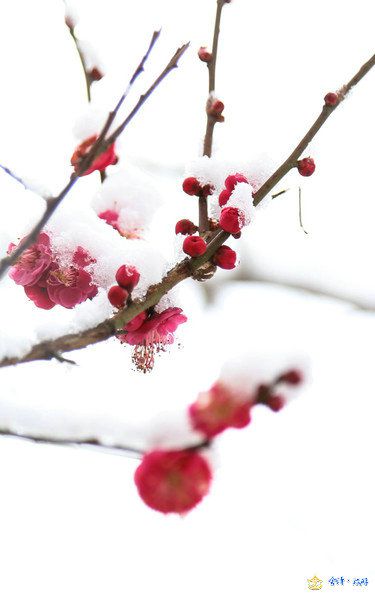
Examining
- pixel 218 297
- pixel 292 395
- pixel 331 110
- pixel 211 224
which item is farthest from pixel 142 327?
pixel 218 297

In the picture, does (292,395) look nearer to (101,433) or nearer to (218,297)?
(101,433)

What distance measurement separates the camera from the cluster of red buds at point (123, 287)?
0.81m

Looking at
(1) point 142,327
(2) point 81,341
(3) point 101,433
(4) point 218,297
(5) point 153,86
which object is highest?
(4) point 218,297

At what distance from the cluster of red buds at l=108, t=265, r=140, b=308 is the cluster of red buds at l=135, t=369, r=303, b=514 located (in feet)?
0.57

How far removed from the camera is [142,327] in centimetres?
95

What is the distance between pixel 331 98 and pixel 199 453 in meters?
0.59

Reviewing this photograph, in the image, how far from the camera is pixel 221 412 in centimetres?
71

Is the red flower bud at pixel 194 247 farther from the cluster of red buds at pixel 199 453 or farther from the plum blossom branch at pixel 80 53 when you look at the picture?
the plum blossom branch at pixel 80 53

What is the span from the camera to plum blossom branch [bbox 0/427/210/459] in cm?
66

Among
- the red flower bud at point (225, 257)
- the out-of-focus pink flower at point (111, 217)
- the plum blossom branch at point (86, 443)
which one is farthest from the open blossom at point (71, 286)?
the plum blossom branch at point (86, 443)

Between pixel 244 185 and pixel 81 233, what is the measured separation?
0.89 ft

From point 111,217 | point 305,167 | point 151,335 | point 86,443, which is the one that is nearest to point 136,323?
point 151,335

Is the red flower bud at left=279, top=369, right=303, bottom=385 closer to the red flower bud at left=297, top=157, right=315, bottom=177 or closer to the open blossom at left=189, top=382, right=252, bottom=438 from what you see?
the open blossom at left=189, top=382, right=252, bottom=438

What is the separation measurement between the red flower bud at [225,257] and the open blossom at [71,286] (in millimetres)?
207
